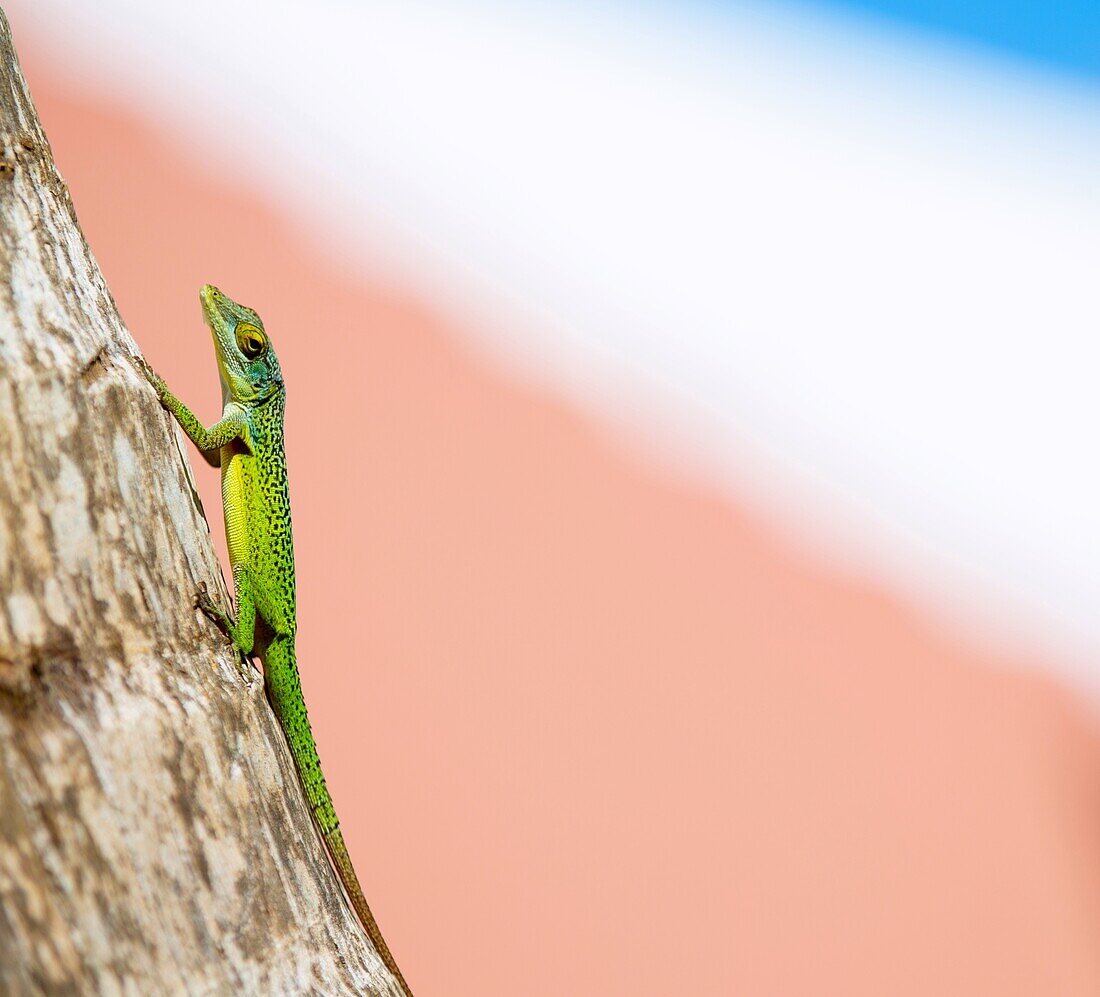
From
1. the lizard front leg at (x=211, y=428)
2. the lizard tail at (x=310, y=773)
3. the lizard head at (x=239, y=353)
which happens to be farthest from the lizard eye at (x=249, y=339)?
the lizard tail at (x=310, y=773)

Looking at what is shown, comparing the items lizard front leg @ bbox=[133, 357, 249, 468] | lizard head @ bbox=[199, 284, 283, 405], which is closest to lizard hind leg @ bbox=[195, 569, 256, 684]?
lizard front leg @ bbox=[133, 357, 249, 468]

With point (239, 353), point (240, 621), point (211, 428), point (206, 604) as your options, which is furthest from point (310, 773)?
point (239, 353)

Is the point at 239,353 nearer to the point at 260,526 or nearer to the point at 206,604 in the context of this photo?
the point at 260,526

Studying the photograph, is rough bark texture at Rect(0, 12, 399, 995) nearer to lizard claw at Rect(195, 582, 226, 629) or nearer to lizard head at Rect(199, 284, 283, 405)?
lizard claw at Rect(195, 582, 226, 629)

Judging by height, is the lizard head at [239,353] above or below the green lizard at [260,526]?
above

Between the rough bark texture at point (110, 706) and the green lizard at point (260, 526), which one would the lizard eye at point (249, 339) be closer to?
the green lizard at point (260, 526)

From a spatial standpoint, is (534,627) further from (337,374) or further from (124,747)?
(124,747)

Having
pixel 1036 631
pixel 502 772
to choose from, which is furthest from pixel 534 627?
pixel 1036 631
